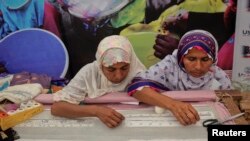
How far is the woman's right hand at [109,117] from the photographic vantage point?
5.32 ft

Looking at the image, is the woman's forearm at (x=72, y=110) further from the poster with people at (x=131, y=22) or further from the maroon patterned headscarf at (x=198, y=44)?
the poster with people at (x=131, y=22)

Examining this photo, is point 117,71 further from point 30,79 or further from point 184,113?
point 30,79

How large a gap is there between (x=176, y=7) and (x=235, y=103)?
4.23ft

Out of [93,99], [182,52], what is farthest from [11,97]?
[182,52]

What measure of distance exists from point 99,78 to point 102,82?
1.3 inches

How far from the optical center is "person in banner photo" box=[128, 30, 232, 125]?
5.60 ft

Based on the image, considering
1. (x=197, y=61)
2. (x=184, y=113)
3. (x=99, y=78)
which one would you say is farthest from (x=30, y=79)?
(x=184, y=113)

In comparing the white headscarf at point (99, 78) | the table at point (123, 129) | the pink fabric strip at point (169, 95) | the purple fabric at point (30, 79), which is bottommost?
the purple fabric at point (30, 79)

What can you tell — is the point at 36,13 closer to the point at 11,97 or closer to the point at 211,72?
the point at 11,97

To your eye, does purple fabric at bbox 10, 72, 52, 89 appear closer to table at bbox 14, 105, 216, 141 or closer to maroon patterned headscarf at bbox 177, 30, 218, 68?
table at bbox 14, 105, 216, 141

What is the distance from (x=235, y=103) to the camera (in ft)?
5.80

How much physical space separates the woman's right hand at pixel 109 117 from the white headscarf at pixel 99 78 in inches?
8.2

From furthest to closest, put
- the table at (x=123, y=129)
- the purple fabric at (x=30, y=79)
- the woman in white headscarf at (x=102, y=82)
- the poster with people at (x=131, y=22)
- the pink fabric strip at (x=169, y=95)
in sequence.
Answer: the poster with people at (x=131, y=22), the purple fabric at (x=30, y=79), the pink fabric strip at (x=169, y=95), the woman in white headscarf at (x=102, y=82), the table at (x=123, y=129)

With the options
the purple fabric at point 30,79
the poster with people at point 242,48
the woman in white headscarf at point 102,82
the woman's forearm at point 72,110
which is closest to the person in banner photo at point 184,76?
the woman in white headscarf at point 102,82
